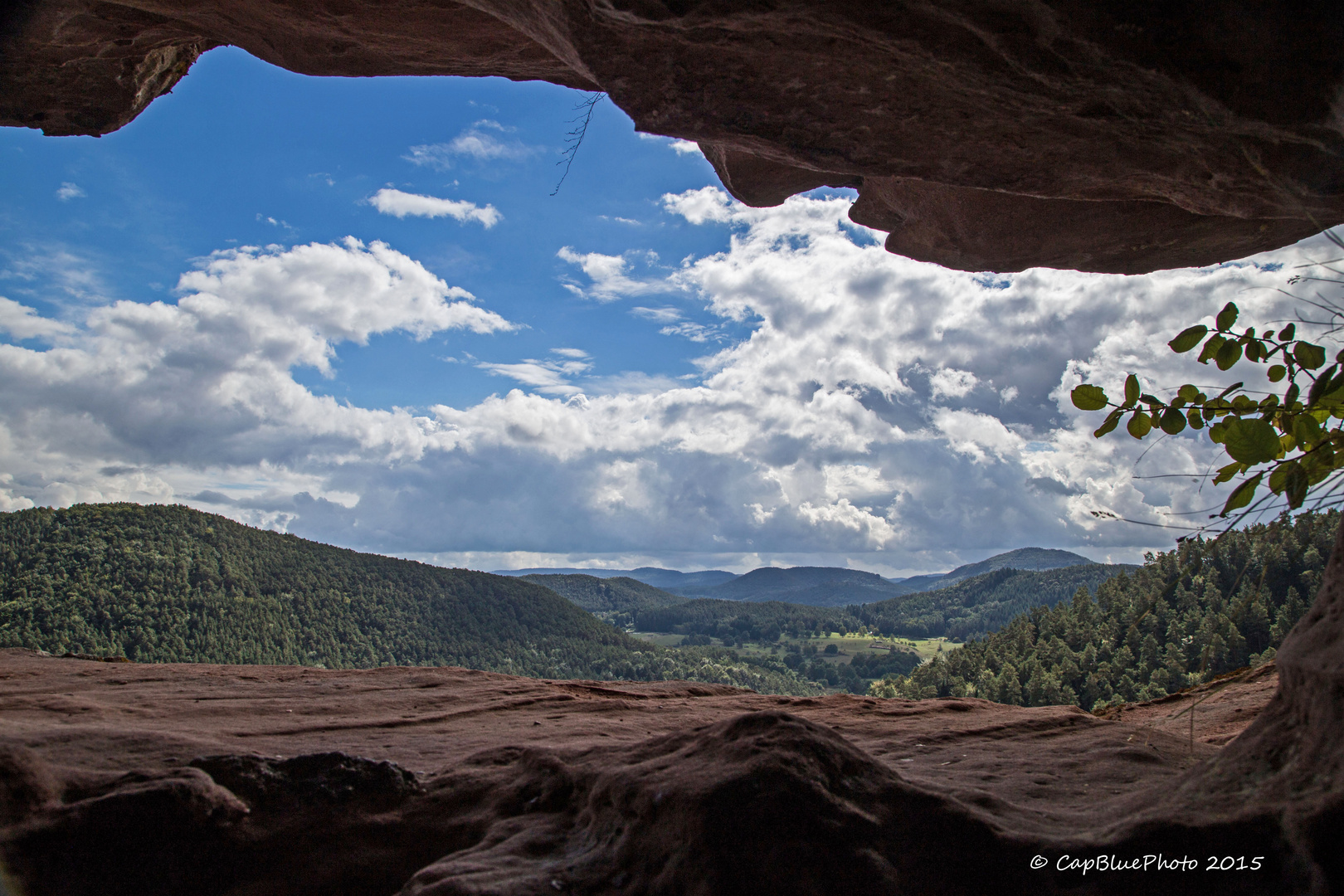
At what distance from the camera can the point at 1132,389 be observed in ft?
14.1

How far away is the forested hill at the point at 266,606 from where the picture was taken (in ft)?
263

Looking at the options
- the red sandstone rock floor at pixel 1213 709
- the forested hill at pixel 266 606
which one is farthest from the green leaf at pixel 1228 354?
the forested hill at pixel 266 606

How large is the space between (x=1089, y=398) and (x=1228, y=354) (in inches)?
32.6

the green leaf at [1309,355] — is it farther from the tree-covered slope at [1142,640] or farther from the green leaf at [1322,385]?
the tree-covered slope at [1142,640]

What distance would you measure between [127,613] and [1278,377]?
345 ft

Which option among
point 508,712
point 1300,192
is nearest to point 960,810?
point 1300,192

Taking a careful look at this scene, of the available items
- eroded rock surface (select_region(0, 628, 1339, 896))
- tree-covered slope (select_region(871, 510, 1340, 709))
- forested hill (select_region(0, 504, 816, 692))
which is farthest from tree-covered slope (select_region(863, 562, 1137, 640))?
eroded rock surface (select_region(0, 628, 1339, 896))

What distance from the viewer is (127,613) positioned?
81438 mm

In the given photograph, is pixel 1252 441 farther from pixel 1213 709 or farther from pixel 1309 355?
pixel 1213 709

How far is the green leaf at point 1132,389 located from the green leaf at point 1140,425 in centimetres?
9

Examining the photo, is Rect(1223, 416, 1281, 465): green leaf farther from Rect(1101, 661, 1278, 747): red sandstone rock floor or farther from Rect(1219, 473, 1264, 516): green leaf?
Rect(1101, 661, 1278, 747): red sandstone rock floor

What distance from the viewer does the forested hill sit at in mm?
80312

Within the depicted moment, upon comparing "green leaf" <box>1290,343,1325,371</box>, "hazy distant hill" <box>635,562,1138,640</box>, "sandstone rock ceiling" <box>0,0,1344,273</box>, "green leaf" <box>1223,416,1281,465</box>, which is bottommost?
"hazy distant hill" <box>635,562,1138,640</box>

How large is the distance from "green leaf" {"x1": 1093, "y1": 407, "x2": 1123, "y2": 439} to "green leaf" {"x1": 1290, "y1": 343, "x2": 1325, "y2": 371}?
35.3 inches
